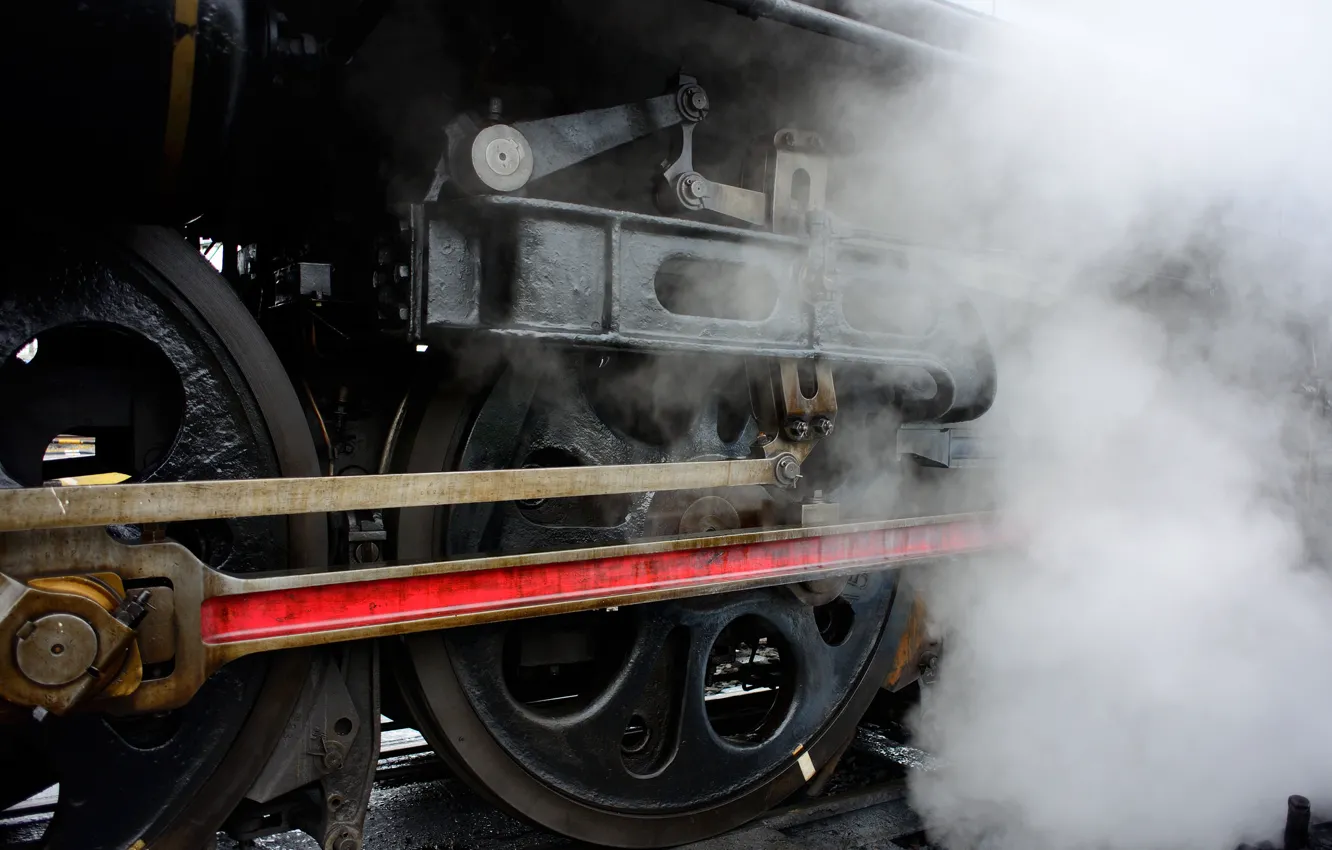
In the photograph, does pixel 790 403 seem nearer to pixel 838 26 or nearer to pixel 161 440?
pixel 838 26

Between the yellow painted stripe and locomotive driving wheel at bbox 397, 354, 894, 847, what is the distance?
26.7 inches

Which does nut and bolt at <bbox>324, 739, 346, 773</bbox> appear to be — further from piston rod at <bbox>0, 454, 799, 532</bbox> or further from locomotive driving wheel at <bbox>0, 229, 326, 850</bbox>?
piston rod at <bbox>0, 454, 799, 532</bbox>

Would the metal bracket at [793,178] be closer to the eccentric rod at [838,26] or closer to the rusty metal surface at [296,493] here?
the eccentric rod at [838,26]

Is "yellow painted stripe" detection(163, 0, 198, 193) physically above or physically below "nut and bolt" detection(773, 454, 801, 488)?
above

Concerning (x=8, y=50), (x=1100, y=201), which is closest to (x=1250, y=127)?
(x=1100, y=201)

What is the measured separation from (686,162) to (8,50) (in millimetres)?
1238

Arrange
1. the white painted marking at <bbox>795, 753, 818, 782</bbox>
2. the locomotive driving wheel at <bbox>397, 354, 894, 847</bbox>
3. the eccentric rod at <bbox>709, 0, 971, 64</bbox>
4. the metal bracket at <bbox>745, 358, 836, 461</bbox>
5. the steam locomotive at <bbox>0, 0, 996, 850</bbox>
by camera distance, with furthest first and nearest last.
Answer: the white painted marking at <bbox>795, 753, 818, 782</bbox>, the metal bracket at <bbox>745, 358, 836, 461</bbox>, the locomotive driving wheel at <bbox>397, 354, 894, 847</bbox>, the eccentric rod at <bbox>709, 0, 971, 64</bbox>, the steam locomotive at <bbox>0, 0, 996, 850</bbox>

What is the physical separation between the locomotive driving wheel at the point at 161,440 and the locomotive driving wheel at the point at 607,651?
300 millimetres

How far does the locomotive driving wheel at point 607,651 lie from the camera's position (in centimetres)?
199

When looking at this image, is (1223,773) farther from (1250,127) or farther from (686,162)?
(686,162)

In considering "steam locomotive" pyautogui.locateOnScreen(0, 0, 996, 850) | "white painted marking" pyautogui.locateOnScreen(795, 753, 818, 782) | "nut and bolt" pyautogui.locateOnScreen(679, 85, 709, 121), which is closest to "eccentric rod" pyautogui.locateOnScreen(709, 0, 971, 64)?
"steam locomotive" pyautogui.locateOnScreen(0, 0, 996, 850)

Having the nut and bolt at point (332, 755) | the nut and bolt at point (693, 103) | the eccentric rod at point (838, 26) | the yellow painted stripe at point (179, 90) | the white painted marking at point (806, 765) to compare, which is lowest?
the white painted marking at point (806, 765)

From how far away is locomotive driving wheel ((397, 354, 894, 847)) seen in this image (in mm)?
1987

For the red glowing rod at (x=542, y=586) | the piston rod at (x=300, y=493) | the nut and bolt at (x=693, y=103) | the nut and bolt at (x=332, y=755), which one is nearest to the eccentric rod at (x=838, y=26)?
the nut and bolt at (x=693, y=103)
